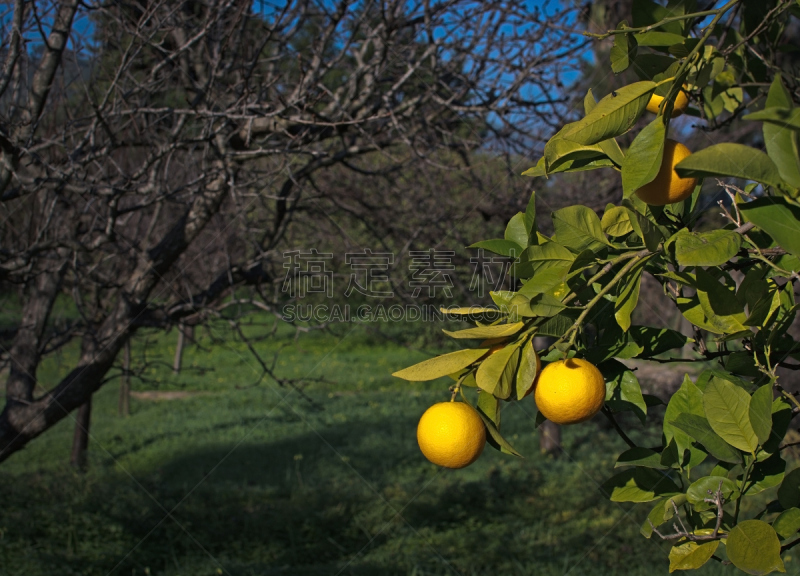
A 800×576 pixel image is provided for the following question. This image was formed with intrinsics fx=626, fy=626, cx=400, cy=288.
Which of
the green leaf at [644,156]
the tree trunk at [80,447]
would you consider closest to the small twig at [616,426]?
the green leaf at [644,156]

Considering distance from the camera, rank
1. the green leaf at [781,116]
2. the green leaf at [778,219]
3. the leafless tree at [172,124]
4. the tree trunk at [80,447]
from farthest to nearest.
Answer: the tree trunk at [80,447] → the leafless tree at [172,124] → the green leaf at [778,219] → the green leaf at [781,116]

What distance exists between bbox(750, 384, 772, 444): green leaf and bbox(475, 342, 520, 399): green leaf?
24cm

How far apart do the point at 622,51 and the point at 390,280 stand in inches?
79.3

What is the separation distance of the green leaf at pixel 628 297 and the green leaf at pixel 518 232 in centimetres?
13

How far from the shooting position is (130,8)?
2.83 meters

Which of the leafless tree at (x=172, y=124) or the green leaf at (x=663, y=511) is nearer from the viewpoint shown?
the green leaf at (x=663, y=511)

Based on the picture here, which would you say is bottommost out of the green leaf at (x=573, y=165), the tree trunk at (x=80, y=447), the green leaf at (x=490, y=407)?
the tree trunk at (x=80, y=447)

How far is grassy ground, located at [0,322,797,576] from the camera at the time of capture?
3.38 meters

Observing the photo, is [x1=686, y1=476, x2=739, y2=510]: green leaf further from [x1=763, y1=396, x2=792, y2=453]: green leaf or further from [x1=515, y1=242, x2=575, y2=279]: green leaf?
[x1=515, y1=242, x2=575, y2=279]: green leaf

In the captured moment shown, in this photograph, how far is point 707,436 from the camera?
70 cm

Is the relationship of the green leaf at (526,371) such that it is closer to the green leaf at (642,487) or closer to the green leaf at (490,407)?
the green leaf at (490,407)

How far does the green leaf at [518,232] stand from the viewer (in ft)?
2.43

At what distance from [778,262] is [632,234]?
7.9 inches

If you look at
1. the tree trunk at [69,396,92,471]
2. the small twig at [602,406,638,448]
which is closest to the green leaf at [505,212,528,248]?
the small twig at [602,406,638,448]
